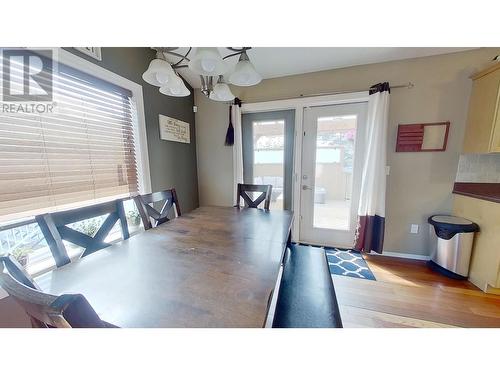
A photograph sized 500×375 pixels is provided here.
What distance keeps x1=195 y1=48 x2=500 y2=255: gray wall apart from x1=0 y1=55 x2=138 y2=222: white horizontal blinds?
182 cm

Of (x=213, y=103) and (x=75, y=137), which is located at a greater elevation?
(x=213, y=103)

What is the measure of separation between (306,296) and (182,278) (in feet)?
2.27

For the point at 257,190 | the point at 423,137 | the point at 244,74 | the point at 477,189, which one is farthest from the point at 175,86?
the point at 477,189

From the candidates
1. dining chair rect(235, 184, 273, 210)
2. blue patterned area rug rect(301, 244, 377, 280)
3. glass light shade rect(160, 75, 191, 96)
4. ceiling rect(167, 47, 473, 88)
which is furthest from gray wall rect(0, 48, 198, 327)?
blue patterned area rug rect(301, 244, 377, 280)

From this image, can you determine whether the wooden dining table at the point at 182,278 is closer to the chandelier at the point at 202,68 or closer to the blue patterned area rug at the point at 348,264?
the chandelier at the point at 202,68

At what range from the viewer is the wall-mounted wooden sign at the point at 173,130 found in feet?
7.26

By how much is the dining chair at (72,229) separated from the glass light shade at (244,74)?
3.72ft

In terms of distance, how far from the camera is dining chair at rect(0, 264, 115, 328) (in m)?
0.35

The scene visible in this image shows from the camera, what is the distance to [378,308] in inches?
58.6

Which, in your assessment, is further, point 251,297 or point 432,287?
point 432,287

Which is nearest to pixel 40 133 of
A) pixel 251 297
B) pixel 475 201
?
pixel 251 297

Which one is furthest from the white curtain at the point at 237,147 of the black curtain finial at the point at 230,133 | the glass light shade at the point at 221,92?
the glass light shade at the point at 221,92
